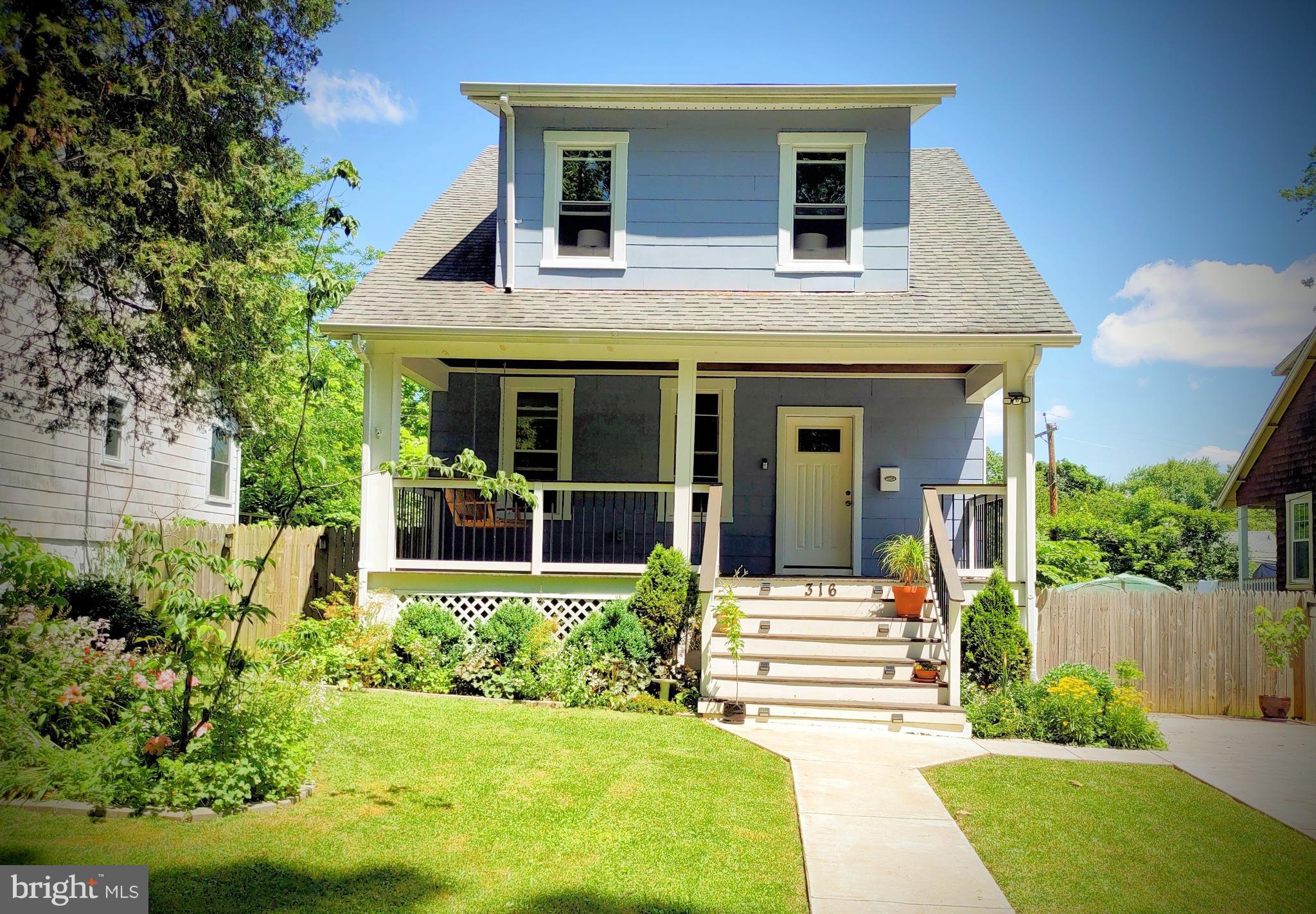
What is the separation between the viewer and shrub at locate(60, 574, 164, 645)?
349 inches

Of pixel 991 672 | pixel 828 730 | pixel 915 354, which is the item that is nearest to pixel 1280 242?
pixel 915 354

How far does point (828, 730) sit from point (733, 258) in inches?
218

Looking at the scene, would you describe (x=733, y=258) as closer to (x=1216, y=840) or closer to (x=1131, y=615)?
(x=1131, y=615)

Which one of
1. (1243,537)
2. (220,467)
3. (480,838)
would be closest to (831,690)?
(480,838)

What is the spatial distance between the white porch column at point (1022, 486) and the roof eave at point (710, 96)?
3.29 meters

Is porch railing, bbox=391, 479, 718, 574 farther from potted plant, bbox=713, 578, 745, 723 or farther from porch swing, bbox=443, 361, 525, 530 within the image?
potted plant, bbox=713, 578, 745, 723

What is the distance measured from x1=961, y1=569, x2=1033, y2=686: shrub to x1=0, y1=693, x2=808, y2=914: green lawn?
322cm

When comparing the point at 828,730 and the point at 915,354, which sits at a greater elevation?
the point at 915,354

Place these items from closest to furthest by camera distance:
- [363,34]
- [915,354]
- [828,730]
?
[828,730]
[915,354]
[363,34]

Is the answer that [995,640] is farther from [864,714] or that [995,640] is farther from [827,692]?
[827,692]

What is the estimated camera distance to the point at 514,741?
6684mm

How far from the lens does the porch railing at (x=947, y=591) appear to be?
8.29m

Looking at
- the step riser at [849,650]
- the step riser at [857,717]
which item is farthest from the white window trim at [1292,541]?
the step riser at [857,717]

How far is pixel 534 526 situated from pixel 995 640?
4.71 m
